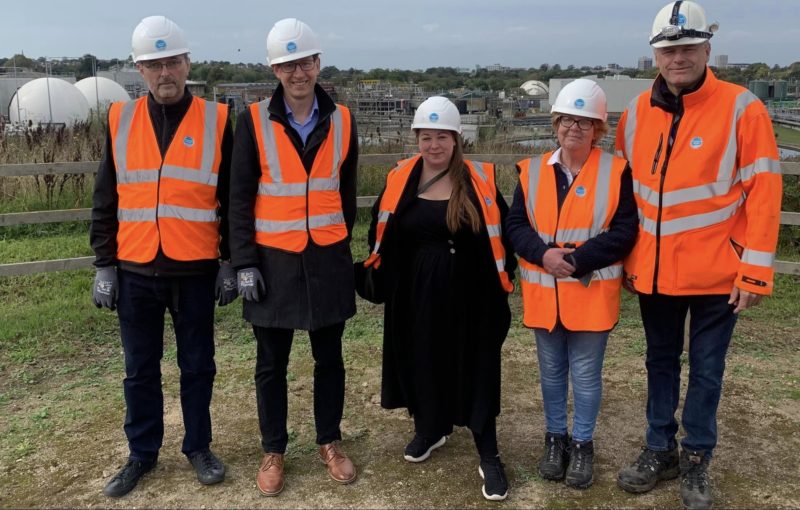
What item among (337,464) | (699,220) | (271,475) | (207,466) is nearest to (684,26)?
(699,220)

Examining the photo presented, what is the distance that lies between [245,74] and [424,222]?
74.0 meters

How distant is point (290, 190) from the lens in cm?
333

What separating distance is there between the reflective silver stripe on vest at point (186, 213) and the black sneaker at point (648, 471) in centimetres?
246

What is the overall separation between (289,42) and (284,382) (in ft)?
5.54

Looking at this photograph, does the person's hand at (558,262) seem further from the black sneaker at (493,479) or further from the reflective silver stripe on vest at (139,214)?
the reflective silver stripe on vest at (139,214)

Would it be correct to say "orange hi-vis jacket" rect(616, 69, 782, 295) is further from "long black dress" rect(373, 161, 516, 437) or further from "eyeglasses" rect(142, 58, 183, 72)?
"eyeglasses" rect(142, 58, 183, 72)

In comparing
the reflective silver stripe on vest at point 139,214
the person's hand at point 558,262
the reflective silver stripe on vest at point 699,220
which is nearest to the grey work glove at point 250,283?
the reflective silver stripe on vest at point 139,214

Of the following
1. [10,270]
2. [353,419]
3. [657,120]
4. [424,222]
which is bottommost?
[353,419]

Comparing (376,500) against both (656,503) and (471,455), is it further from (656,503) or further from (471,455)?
(656,503)

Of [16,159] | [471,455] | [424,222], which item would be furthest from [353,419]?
[16,159]

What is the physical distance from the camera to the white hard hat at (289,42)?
3234mm

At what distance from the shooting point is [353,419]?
173 inches

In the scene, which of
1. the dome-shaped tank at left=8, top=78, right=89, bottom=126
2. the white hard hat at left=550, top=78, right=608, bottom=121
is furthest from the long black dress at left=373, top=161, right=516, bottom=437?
the dome-shaped tank at left=8, top=78, right=89, bottom=126

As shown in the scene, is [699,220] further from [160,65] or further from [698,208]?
[160,65]
